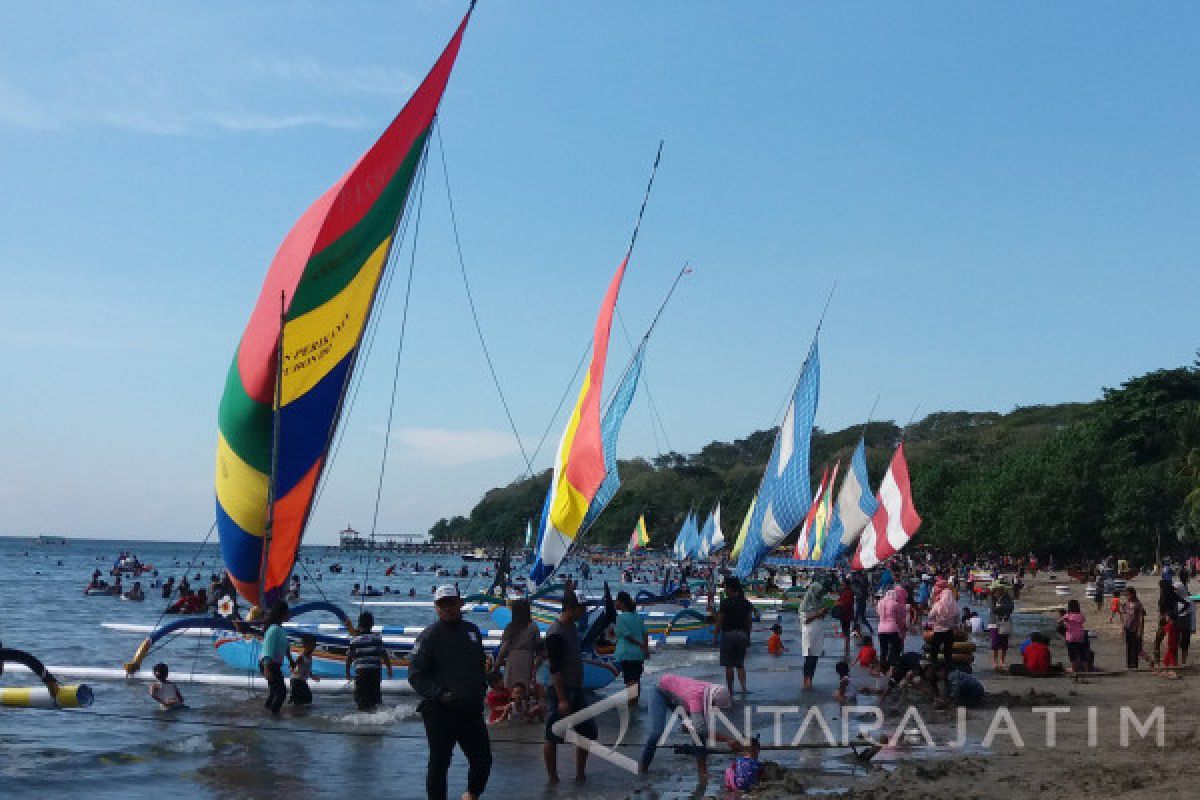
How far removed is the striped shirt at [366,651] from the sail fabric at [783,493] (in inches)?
739

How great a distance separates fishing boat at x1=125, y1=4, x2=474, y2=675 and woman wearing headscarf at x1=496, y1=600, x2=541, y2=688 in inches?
144

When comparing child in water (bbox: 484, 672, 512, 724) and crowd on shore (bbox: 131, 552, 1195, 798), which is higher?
crowd on shore (bbox: 131, 552, 1195, 798)

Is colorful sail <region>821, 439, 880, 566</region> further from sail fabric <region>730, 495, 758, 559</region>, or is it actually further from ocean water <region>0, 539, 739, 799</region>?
ocean water <region>0, 539, 739, 799</region>

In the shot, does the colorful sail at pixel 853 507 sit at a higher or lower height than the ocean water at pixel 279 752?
higher

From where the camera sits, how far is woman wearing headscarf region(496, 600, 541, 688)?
13.7 meters

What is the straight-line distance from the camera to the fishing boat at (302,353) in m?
15.8

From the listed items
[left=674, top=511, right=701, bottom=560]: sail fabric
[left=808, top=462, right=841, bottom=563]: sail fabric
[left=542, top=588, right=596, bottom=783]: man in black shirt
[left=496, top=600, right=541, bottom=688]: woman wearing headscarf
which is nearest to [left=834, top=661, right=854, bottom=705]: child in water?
[left=496, top=600, right=541, bottom=688]: woman wearing headscarf

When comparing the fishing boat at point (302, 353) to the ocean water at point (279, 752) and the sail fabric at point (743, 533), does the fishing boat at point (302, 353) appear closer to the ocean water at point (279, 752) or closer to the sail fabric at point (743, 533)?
the ocean water at point (279, 752)

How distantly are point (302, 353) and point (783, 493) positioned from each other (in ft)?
69.7

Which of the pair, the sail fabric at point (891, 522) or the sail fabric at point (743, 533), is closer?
the sail fabric at point (743, 533)

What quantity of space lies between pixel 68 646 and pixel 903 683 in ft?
73.3

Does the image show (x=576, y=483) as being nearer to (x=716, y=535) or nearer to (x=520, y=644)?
(x=520, y=644)

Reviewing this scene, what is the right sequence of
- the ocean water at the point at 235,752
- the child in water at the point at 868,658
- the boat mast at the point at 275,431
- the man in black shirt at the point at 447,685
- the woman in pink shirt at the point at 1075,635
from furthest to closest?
the child in water at the point at 868,658 < the woman in pink shirt at the point at 1075,635 < the boat mast at the point at 275,431 < the ocean water at the point at 235,752 < the man in black shirt at the point at 447,685

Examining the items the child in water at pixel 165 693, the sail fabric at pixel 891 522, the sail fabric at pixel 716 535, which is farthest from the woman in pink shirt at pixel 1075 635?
the sail fabric at pixel 716 535
